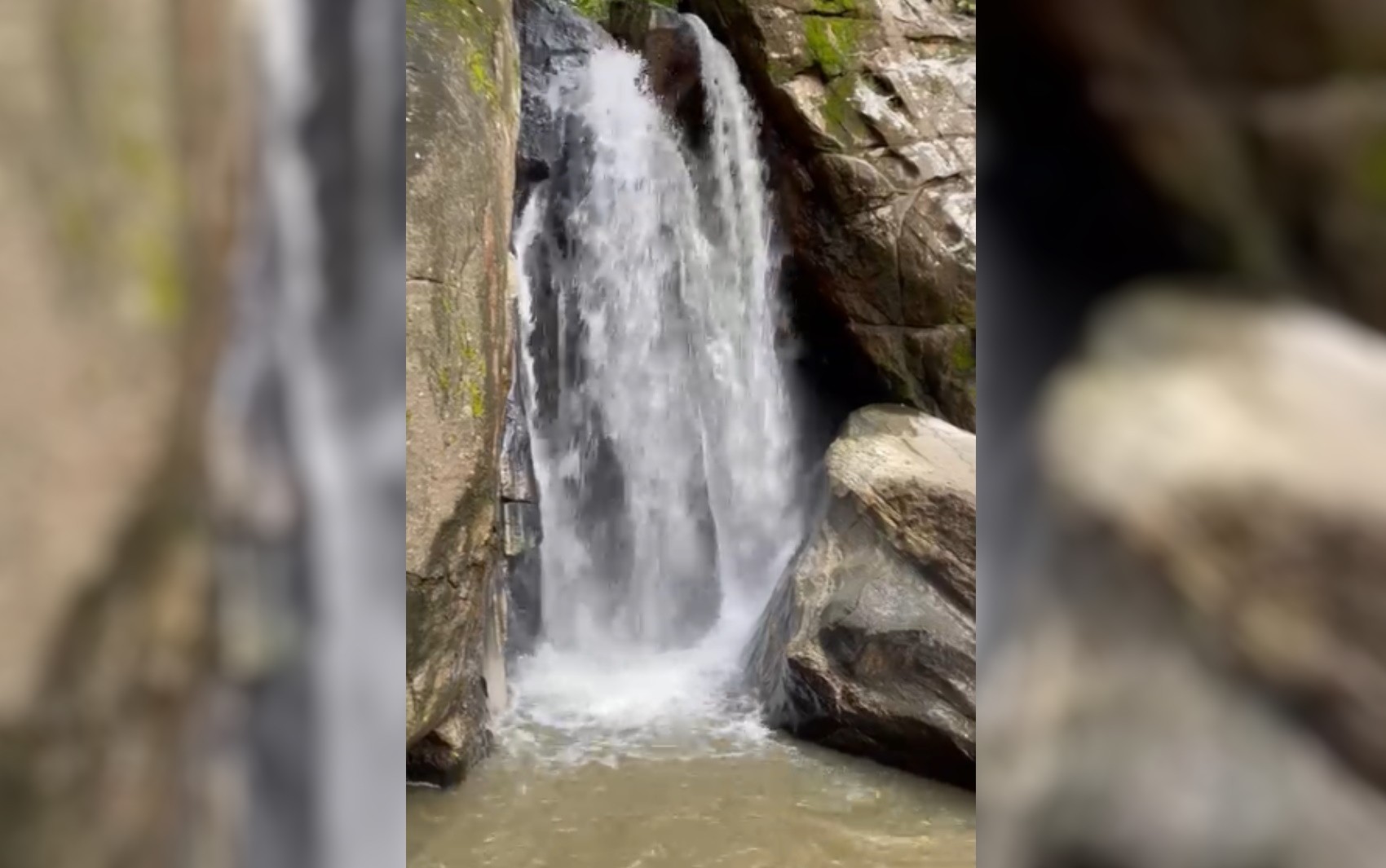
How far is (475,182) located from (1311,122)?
4497mm

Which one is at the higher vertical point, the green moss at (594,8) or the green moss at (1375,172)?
the green moss at (594,8)

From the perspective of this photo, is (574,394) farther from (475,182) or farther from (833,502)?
(475,182)

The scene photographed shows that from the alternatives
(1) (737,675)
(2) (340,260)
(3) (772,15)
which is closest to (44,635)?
(2) (340,260)

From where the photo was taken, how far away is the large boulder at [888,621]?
17.6ft

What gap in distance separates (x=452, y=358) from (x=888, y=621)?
8.90 feet

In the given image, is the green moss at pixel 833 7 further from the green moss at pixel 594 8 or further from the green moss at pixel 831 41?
the green moss at pixel 594 8

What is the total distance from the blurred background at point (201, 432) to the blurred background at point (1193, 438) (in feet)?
2.18

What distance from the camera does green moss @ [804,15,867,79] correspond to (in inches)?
370

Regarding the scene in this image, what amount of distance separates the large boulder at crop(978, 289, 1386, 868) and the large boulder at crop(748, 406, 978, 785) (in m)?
4.32

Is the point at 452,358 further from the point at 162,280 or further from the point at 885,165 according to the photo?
the point at 885,165

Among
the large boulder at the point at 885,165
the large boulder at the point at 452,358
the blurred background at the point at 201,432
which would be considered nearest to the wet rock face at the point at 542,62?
the large boulder at the point at 885,165

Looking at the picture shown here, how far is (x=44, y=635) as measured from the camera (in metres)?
0.82

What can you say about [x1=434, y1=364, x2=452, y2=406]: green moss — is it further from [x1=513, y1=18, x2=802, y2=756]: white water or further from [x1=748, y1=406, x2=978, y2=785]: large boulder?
[x1=513, y1=18, x2=802, y2=756]: white water

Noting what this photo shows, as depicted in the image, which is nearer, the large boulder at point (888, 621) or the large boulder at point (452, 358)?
the large boulder at point (452, 358)
